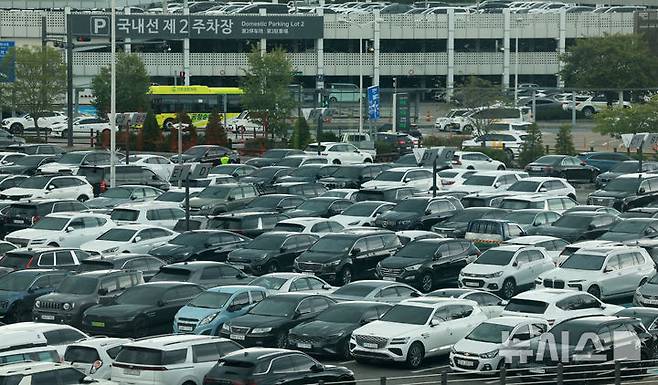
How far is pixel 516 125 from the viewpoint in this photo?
81.1 meters

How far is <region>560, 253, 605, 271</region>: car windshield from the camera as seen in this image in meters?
33.6

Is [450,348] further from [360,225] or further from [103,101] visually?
[103,101]

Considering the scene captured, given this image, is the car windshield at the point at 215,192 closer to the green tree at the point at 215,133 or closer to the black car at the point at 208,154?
the black car at the point at 208,154

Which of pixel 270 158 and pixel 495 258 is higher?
pixel 270 158

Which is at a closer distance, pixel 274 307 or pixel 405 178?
pixel 274 307

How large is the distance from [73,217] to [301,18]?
6508 cm

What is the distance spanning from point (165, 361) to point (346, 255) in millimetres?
13326

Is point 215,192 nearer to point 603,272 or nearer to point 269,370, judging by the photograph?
point 603,272

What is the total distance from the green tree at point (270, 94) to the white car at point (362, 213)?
104 ft

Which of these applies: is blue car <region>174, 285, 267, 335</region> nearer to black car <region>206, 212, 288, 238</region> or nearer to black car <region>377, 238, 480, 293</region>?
black car <region>377, 238, 480, 293</region>

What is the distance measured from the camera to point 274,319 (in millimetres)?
28188

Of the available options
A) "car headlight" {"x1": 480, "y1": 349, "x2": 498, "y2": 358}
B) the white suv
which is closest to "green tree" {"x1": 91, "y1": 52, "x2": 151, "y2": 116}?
"car headlight" {"x1": 480, "y1": 349, "x2": 498, "y2": 358}

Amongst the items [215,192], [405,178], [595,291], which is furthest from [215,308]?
[405,178]

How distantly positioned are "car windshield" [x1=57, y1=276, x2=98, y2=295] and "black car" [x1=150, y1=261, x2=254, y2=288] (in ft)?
5.45
